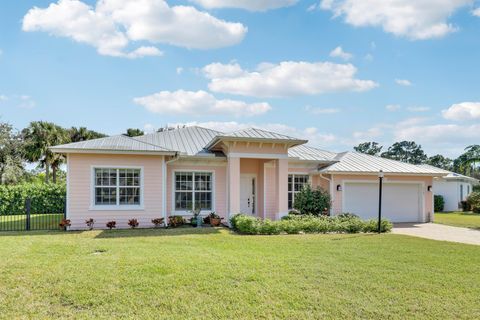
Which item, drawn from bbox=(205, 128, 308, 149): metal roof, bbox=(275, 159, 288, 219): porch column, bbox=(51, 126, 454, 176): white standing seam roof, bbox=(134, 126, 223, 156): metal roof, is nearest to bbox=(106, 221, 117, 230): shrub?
bbox=(51, 126, 454, 176): white standing seam roof

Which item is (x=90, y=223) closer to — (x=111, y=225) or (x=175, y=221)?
(x=111, y=225)

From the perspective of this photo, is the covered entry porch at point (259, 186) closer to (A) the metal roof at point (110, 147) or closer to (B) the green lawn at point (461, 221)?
(A) the metal roof at point (110, 147)

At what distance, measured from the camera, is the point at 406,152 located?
70.8 m

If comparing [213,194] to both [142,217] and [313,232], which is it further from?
[313,232]

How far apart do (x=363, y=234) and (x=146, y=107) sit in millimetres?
12371

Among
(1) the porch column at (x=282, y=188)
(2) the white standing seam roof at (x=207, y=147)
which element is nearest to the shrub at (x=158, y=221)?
(2) the white standing seam roof at (x=207, y=147)

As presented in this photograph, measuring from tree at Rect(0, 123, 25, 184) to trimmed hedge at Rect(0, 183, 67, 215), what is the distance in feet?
29.5

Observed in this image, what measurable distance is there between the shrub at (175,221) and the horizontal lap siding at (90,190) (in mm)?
486

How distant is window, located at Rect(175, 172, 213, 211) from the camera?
16452mm

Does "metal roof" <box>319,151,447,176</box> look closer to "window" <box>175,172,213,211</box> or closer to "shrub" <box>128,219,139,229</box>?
"window" <box>175,172,213,211</box>

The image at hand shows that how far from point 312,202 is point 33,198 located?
56.9ft

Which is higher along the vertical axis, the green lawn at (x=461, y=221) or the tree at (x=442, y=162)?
the tree at (x=442, y=162)

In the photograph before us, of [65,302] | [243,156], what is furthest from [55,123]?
[65,302]

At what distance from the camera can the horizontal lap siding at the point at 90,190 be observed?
1430 centimetres
